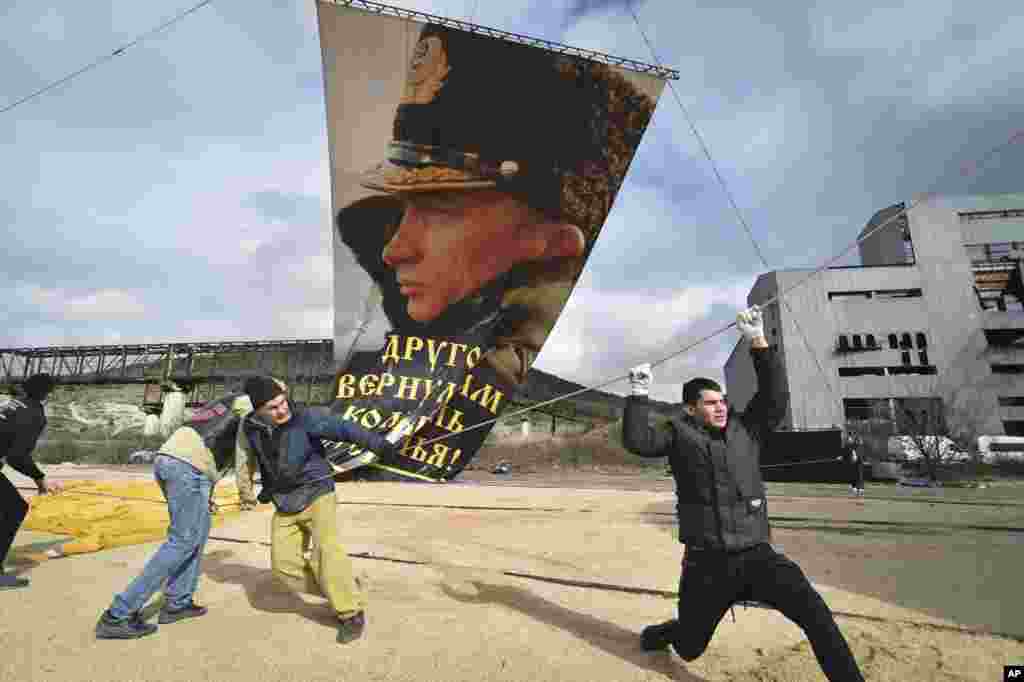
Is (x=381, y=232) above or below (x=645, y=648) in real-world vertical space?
above

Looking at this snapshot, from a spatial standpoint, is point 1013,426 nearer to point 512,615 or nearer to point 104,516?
point 512,615

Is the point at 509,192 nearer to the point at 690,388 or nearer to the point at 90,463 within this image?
the point at 690,388

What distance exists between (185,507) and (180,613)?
2.64 ft

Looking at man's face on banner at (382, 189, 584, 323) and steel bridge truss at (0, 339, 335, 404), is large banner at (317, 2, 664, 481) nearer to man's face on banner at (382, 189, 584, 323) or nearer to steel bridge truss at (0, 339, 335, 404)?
man's face on banner at (382, 189, 584, 323)

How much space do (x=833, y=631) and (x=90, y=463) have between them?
131 feet

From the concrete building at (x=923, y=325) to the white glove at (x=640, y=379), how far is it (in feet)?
146

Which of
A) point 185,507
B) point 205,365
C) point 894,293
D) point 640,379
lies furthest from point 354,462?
point 894,293

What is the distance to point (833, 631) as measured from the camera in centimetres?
244

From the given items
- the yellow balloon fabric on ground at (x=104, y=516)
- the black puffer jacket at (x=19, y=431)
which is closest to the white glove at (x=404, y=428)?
the yellow balloon fabric on ground at (x=104, y=516)

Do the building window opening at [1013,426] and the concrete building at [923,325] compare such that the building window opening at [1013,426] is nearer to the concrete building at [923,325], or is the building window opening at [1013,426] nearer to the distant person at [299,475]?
the concrete building at [923,325]

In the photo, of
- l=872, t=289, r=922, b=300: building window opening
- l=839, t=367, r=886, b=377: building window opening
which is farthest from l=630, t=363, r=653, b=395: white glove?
l=872, t=289, r=922, b=300: building window opening

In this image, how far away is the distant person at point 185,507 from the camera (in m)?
3.46

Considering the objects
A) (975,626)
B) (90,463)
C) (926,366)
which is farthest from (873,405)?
(90,463)

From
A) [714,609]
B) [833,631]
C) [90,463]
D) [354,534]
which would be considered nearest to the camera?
[833,631]
